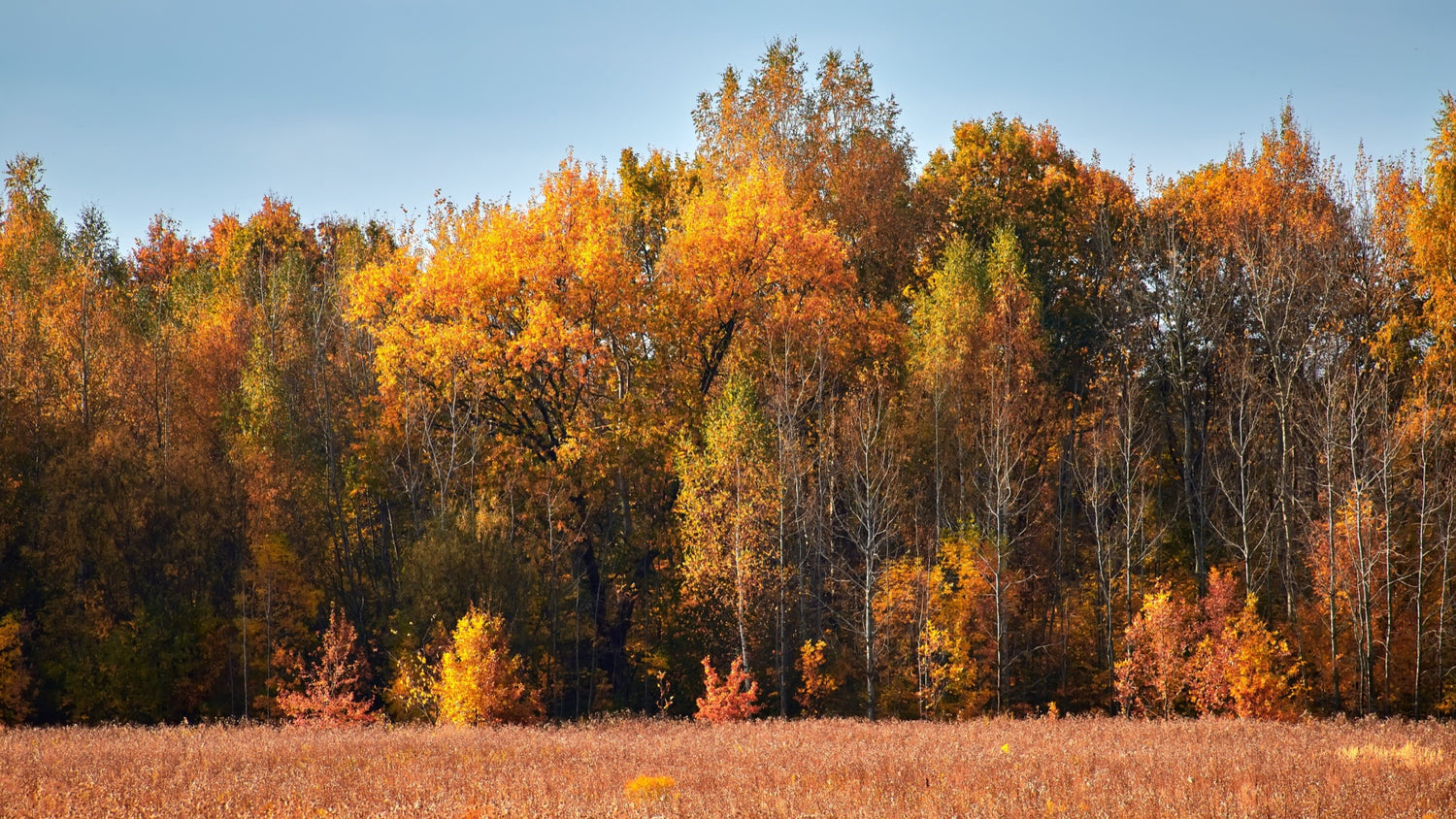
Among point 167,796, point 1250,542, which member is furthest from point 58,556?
point 1250,542

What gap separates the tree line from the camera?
102 ft

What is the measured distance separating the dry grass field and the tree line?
1041 centimetres

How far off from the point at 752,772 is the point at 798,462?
736 inches

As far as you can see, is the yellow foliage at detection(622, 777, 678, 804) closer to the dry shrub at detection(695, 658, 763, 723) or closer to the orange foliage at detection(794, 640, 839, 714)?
the dry shrub at detection(695, 658, 763, 723)

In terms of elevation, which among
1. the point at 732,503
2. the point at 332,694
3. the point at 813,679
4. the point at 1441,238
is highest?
the point at 1441,238

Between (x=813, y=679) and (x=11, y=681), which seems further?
(x=813, y=679)

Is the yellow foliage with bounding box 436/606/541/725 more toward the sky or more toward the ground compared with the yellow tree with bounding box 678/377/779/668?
more toward the ground

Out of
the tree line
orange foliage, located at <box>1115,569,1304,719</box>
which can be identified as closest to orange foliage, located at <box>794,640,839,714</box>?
the tree line

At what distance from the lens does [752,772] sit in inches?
565

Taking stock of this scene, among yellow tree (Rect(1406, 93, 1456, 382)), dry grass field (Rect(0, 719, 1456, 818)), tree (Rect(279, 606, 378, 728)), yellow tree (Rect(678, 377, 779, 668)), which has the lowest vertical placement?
tree (Rect(279, 606, 378, 728))

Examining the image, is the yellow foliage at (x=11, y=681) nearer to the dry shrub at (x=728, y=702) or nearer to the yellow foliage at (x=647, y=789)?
the dry shrub at (x=728, y=702)

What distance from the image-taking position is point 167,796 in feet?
40.4

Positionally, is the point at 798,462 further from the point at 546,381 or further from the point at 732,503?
the point at 546,381

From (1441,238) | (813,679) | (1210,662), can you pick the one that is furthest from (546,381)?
(1441,238)
